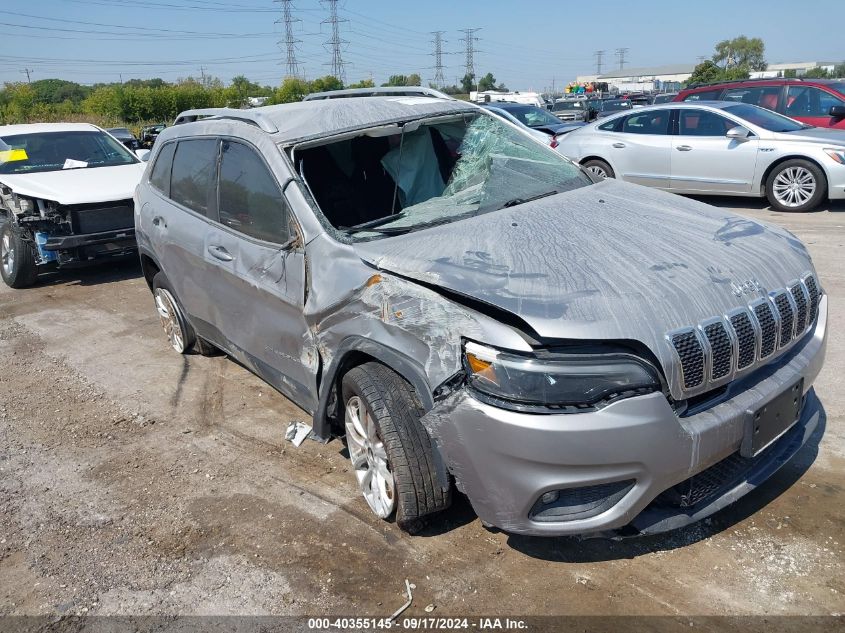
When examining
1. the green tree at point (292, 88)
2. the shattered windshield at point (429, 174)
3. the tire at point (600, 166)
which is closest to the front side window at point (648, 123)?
the tire at point (600, 166)

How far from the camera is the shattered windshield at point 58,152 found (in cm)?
871

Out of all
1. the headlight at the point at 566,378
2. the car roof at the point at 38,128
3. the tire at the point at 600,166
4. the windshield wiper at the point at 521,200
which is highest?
the car roof at the point at 38,128

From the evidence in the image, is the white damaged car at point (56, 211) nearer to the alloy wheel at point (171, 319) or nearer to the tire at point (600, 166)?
the alloy wheel at point (171, 319)

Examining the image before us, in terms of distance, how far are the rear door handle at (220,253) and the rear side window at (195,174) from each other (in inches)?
10.3

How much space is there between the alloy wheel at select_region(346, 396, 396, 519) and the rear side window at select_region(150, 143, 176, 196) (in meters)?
2.58

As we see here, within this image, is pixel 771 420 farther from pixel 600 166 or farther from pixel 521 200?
pixel 600 166

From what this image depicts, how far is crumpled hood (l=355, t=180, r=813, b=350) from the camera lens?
251cm

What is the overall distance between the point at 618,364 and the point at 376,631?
133 cm

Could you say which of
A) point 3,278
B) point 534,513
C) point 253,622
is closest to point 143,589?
point 253,622

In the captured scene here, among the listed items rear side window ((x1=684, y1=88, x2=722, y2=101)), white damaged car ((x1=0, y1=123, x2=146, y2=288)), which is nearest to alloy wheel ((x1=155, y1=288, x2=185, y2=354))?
white damaged car ((x1=0, y1=123, x2=146, y2=288))

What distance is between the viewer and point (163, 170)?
5059 millimetres

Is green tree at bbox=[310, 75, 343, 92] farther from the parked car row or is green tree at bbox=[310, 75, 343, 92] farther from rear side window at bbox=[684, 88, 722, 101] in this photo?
the parked car row

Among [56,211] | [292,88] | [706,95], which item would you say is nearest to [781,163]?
[706,95]

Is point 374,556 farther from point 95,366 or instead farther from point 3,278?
point 3,278
